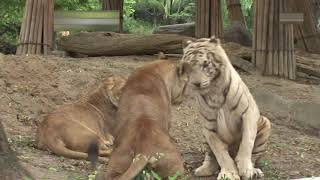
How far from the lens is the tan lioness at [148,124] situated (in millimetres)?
5848

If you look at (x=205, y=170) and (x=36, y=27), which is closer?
(x=205, y=170)

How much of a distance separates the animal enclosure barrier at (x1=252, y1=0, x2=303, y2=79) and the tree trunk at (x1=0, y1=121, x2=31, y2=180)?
7.55 metres

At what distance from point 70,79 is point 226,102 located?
15.8 feet

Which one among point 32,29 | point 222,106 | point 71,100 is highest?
point 32,29

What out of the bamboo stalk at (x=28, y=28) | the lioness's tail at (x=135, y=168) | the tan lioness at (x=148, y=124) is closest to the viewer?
the lioness's tail at (x=135, y=168)

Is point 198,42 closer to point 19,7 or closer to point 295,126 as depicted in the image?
point 295,126

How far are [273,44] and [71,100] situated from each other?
424 centimetres

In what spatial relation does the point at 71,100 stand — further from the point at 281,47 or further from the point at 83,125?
the point at 281,47

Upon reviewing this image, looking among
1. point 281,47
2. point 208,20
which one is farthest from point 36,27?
point 281,47

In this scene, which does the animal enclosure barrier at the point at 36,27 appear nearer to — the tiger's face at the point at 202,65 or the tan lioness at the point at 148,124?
the tan lioness at the point at 148,124

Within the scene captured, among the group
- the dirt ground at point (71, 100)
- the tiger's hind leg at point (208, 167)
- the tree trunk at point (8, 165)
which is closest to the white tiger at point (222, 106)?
the tiger's hind leg at point (208, 167)

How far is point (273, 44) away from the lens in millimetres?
13086

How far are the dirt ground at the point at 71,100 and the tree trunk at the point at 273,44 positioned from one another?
1.11 feet

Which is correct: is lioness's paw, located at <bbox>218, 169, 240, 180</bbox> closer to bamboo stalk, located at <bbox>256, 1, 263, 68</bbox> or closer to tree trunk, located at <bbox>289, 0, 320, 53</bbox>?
bamboo stalk, located at <bbox>256, 1, 263, 68</bbox>
